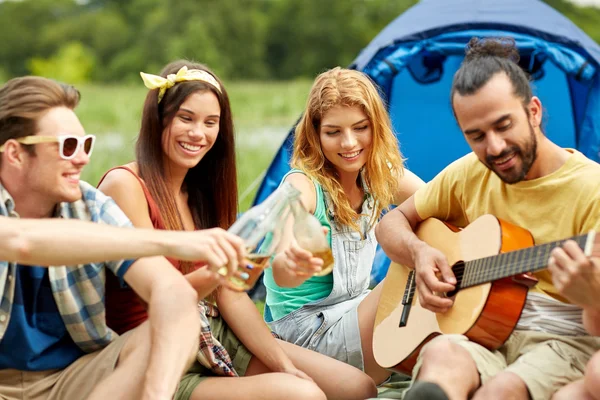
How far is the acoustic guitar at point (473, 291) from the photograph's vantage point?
2168mm

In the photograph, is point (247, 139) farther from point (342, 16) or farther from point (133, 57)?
point (342, 16)

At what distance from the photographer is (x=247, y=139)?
10375 mm

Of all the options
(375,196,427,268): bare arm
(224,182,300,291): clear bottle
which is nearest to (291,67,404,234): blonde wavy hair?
(375,196,427,268): bare arm

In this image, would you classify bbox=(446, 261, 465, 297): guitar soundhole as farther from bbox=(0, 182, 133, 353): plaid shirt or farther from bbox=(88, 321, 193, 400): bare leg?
bbox=(0, 182, 133, 353): plaid shirt

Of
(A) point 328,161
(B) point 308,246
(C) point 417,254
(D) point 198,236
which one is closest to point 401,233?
(C) point 417,254

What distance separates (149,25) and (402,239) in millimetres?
28891

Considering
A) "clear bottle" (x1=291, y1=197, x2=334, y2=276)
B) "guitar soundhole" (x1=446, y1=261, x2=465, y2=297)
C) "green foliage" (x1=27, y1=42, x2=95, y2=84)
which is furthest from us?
"green foliage" (x1=27, y1=42, x2=95, y2=84)

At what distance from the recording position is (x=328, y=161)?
3.00 m

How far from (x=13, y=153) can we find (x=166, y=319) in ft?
1.99

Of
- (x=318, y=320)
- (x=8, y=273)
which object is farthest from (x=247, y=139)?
(x=8, y=273)

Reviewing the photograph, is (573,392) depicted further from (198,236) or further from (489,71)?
(198,236)

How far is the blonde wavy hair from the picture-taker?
2930 millimetres

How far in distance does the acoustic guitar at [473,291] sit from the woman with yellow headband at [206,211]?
0.25 metres

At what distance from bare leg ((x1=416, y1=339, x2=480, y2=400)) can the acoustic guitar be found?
102 millimetres
